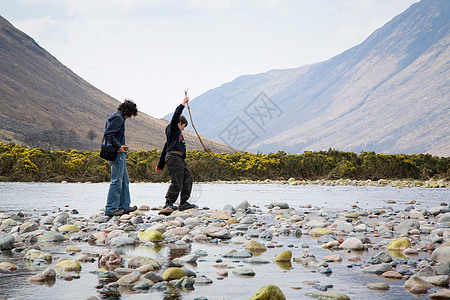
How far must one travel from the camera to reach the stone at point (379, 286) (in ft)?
12.2

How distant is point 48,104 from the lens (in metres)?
139

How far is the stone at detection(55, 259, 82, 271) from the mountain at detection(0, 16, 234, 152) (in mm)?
91149

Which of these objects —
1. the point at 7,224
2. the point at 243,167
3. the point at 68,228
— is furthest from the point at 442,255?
the point at 243,167

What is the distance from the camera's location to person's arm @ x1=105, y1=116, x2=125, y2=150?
27.8ft

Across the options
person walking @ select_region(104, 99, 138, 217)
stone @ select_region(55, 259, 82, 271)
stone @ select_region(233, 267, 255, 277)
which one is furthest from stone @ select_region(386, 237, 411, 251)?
person walking @ select_region(104, 99, 138, 217)

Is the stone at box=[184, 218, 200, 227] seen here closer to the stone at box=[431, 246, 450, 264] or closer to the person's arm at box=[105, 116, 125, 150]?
the person's arm at box=[105, 116, 125, 150]

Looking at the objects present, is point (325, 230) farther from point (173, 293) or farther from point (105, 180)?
point (105, 180)

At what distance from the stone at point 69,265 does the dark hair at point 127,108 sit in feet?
15.5

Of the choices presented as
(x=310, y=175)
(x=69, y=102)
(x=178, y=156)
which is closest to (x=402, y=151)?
(x=69, y=102)

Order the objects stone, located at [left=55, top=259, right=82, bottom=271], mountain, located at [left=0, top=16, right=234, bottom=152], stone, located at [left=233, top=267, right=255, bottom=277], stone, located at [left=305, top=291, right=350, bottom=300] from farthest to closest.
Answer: mountain, located at [left=0, top=16, right=234, bottom=152], stone, located at [left=55, top=259, right=82, bottom=271], stone, located at [left=233, top=267, right=255, bottom=277], stone, located at [left=305, top=291, right=350, bottom=300]

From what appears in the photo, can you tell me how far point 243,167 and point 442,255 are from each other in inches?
959

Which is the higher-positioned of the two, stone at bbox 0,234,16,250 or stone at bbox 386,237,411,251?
stone at bbox 0,234,16,250

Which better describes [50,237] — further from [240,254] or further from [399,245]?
[399,245]

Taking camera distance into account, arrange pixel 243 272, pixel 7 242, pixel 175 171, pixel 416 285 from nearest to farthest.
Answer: pixel 416 285
pixel 243 272
pixel 7 242
pixel 175 171
